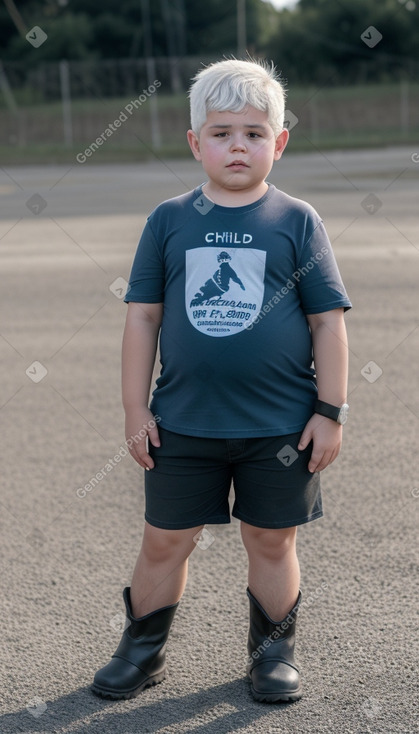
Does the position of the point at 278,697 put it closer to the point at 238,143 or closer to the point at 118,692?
the point at 118,692

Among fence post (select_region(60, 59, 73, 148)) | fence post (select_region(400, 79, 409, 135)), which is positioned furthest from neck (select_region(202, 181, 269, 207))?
fence post (select_region(400, 79, 409, 135))

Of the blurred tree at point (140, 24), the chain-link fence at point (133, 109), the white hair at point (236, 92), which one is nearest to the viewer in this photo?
the white hair at point (236, 92)

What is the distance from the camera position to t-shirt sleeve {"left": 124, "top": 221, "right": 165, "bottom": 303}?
2363mm

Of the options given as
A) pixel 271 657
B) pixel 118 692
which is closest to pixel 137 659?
pixel 118 692

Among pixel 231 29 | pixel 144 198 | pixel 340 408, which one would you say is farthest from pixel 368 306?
pixel 231 29

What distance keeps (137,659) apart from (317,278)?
108cm

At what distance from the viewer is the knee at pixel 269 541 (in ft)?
8.02

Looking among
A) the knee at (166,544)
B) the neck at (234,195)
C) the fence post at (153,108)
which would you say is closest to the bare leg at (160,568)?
the knee at (166,544)

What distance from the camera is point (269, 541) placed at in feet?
8.06

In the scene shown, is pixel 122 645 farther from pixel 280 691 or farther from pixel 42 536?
pixel 42 536

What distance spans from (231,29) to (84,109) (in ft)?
64.7

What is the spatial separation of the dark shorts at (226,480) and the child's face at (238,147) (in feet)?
2.05

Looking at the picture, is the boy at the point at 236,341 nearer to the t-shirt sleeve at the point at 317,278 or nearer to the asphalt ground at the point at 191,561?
the t-shirt sleeve at the point at 317,278

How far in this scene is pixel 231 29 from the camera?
4953 cm
